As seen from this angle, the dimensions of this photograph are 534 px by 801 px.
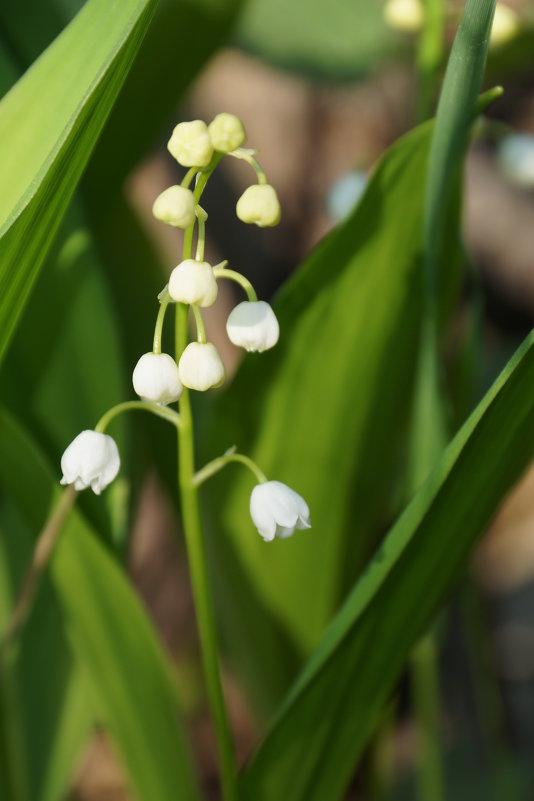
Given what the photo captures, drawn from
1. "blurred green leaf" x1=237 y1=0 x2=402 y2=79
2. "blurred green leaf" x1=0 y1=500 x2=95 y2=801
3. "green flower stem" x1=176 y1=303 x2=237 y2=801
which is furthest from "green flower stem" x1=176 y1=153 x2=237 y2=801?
"blurred green leaf" x1=237 y1=0 x2=402 y2=79

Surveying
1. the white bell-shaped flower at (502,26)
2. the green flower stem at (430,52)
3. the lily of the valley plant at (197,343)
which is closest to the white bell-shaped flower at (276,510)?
the lily of the valley plant at (197,343)

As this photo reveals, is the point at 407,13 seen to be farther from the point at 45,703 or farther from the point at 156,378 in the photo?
the point at 45,703

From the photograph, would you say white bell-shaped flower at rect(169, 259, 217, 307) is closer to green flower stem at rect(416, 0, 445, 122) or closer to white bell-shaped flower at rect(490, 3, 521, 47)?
green flower stem at rect(416, 0, 445, 122)

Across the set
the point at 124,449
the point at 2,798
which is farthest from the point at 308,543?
the point at 2,798

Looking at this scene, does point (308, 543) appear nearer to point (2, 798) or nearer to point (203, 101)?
point (2, 798)

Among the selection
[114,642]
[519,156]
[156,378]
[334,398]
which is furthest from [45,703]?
[519,156]
